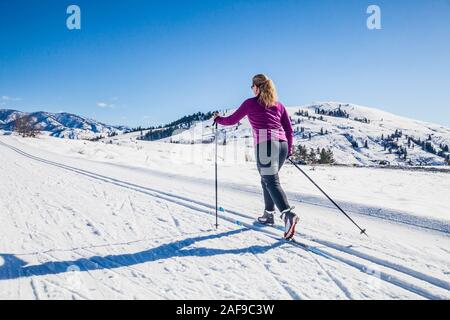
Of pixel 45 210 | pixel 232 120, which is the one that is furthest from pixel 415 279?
Result: pixel 45 210

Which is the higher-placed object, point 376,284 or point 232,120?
point 232,120

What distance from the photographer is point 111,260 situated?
3.57 m

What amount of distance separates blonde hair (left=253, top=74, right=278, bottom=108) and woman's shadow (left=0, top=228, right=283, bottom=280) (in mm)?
2088

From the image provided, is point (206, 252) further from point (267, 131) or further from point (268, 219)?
point (267, 131)

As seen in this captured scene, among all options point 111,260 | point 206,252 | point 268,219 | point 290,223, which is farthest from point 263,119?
point 111,260

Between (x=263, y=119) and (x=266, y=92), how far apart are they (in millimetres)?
420

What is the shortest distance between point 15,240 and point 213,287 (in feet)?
9.88

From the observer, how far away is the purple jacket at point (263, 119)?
15.5ft

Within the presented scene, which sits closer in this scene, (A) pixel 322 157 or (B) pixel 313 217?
(B) pixel 313 217

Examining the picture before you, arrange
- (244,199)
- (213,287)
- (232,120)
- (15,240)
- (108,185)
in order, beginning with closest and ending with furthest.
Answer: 1. (213,287)
2. (15,240)
3. (232,120)
4. (244,199)
5. (108,185)

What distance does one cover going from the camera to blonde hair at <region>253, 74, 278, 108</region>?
4715mm

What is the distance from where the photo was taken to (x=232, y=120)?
16.4ft
